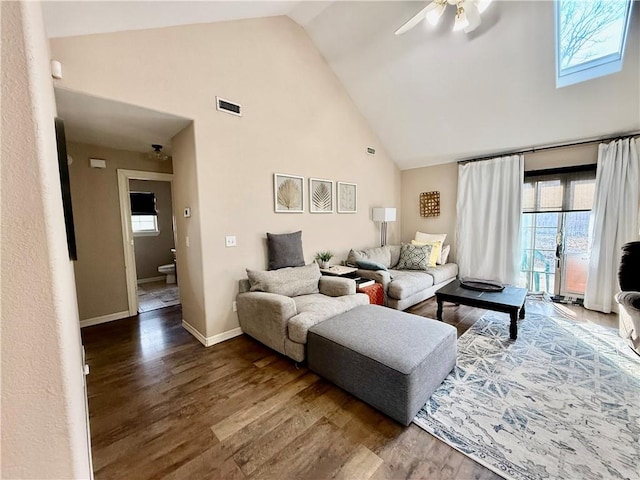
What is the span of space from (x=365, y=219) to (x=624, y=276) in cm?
320

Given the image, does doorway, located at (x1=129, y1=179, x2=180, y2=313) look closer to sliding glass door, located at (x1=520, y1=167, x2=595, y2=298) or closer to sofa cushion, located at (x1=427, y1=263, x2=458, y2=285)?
sofa cushion, located at (x1=427, y1=263, x2=458, y2=285)

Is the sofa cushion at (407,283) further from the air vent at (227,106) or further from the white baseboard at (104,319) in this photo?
the white baseboard at (104,319)

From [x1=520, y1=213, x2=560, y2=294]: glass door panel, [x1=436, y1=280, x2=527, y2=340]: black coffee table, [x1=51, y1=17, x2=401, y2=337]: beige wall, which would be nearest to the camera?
[x1=51, y1=17, x2=401, y2=337]: beige wall

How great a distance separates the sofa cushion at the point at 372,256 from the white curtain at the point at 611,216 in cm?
269

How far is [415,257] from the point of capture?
4434mm

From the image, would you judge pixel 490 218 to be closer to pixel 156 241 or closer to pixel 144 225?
pixel 156 241

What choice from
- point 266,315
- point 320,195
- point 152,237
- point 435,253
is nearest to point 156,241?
point 152,237

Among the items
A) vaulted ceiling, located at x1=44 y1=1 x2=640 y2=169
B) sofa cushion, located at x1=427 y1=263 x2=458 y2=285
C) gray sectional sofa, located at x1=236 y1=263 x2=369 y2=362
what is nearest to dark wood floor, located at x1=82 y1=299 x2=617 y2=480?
gray sectional sofa, located at x1=236 y1=263 x2=369 y2=362

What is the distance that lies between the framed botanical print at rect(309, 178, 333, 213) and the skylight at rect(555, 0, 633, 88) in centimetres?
302

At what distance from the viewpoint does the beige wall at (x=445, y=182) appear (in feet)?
12.2

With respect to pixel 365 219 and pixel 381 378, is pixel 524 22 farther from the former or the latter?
pixel 381 378

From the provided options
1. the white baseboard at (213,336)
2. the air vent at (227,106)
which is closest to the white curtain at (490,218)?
the air vent at (227,106)

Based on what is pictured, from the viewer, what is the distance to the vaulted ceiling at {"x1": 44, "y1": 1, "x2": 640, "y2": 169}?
2568mm

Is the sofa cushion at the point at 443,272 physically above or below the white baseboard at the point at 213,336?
above
